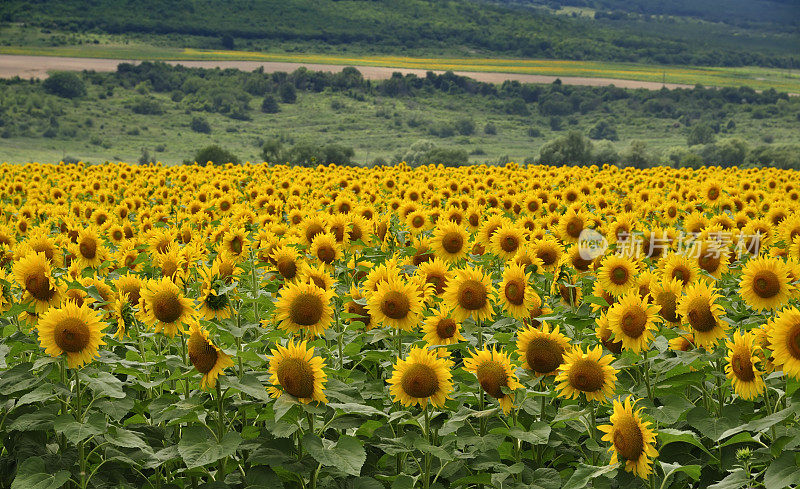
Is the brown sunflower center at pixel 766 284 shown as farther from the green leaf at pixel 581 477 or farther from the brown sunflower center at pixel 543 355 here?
the green leaf at pixel 581 477

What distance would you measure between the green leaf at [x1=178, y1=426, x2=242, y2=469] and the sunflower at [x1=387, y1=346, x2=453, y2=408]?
107cm

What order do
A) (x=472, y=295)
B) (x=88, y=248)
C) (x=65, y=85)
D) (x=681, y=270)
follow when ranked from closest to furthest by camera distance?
(x=472, y=295) → (x=681, y=270) → (x=88, y=248) → (x=65, y=85)

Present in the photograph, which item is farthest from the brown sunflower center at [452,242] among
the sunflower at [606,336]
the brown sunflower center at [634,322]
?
the brown sunflower center at [634,322]

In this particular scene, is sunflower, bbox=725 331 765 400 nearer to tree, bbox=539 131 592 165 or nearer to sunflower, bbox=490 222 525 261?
sunflower, bbox=490 222 525 261

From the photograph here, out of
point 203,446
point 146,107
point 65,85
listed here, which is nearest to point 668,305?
point 203,446

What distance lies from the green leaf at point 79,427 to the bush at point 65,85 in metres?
133

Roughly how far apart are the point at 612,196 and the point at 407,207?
273 inches

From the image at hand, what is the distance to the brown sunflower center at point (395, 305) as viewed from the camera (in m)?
5.92

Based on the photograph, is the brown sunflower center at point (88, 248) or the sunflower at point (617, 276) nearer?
the sunflower at point (617, 276)

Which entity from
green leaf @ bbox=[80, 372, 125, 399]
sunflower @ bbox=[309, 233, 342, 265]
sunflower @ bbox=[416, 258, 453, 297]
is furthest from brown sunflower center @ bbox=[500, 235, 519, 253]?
green leaf @ bbox=[80, 372, 125, 399]

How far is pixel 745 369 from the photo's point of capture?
17.4 feet

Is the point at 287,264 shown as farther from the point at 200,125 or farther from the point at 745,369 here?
the point at 200,125

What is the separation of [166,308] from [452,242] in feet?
14.2

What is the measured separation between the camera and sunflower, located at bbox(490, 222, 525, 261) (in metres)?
9.20
